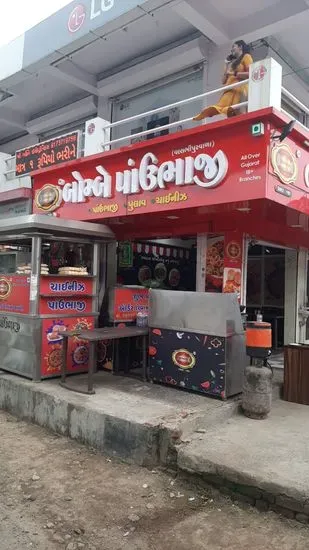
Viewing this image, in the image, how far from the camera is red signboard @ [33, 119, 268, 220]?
5.45 meters

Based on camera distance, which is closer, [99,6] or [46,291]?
[46,291]

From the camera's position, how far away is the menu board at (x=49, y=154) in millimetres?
8695

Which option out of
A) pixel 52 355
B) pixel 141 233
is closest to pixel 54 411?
pixel 52 355

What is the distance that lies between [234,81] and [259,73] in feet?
3.49

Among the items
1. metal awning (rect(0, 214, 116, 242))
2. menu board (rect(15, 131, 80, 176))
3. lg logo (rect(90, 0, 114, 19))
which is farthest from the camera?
menu board (rect(15, 131, 80, 176))

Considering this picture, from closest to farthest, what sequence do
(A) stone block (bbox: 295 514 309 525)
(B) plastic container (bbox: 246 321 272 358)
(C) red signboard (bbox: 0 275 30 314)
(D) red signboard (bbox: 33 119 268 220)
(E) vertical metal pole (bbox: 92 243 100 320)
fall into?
(A) stone block (bbox: 295 514 309 525) < (B) plastic container (bbox: 246 321 272 358) < (D) red signboard (bbox: 33 119 268 220) < (C) red signboard (bbox: 0 275 30 314) < (E) vertical metal pole (bbox: 92 243 100 320)

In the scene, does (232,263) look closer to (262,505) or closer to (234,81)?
(234,81)

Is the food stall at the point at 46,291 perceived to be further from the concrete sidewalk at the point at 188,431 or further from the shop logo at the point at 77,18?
the shop logo at the point at 77,18

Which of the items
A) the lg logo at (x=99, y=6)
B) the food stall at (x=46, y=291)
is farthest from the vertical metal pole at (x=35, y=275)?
the lg logo at (x=99, y=6)

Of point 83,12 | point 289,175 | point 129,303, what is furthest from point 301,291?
point 83,12

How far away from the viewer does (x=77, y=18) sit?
348 inches

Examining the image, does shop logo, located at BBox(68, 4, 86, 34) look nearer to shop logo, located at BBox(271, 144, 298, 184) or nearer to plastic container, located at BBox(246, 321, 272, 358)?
shop logo, located at BBox(271, 144, 298, 184)

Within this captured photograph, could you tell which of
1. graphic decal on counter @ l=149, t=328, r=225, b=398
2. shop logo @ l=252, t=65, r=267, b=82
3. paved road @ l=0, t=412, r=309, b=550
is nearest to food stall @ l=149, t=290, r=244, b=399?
graphic decal on counter @ l=149, t=328, r=225, b=398

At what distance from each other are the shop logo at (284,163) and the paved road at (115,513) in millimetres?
3710
